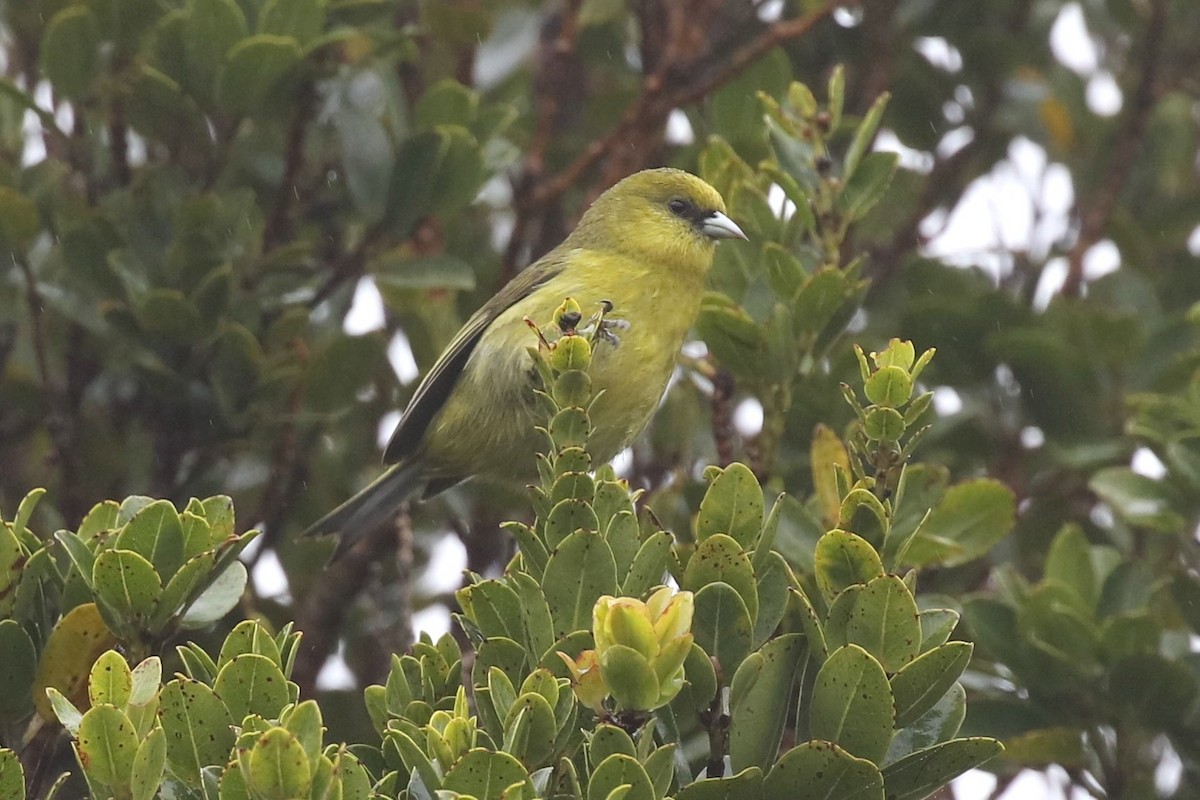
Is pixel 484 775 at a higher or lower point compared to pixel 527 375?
higher

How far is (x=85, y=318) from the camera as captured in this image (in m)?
3.71

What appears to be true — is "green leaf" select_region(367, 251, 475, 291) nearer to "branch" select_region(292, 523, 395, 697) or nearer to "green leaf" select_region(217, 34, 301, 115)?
"green leaf" select_region(217, 34, 301, 115)

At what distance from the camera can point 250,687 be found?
1.99 metres

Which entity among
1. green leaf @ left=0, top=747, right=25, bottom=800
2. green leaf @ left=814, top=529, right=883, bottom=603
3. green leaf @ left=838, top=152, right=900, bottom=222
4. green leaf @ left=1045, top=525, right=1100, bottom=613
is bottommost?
green leaf @ left=1045, top=525, right=1100, bottom=613

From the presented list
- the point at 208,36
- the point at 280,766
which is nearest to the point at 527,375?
the point at 208,36

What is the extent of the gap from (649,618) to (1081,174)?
11.5 feet

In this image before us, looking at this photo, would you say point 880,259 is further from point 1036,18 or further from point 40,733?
point 40,733

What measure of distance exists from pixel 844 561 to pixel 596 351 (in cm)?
184

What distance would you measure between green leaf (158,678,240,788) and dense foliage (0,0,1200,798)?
21 centimetres

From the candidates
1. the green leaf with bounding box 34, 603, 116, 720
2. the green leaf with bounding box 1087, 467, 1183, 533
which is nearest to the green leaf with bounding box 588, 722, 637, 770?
the green leaf with bounding box 34, 603, 116, 720

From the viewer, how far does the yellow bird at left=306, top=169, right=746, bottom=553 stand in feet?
12.7

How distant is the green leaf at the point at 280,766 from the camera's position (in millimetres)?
1637

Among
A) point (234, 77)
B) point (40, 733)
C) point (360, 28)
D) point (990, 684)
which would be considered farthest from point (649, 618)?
point (360, 28)

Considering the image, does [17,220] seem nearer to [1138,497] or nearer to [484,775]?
[484,775]
